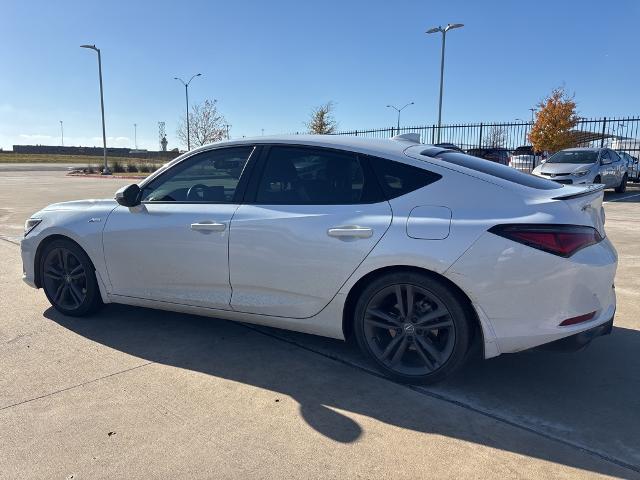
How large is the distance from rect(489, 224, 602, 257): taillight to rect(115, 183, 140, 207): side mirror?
2711 mm

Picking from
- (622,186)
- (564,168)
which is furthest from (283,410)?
(622,186)

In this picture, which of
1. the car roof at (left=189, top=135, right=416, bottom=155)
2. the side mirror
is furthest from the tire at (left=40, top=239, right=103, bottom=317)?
the car roof at (left=189, top=135, right=416, bottom=155)

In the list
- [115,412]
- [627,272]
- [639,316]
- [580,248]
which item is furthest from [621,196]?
[115,412]

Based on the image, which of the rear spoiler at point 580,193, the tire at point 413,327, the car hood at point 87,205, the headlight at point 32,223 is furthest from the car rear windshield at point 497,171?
the headlight at point 32,223

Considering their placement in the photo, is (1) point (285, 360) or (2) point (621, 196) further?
(2) point (621, 196)

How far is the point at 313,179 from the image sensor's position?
11.8 feet

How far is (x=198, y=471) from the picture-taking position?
8.10 ft

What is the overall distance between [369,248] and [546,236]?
39.6 inches

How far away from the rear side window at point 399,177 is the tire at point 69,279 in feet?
8.51

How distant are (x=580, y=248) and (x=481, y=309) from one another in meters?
0.65

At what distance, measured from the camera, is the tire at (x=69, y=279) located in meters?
4.40

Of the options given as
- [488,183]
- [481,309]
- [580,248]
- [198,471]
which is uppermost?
[488,183]

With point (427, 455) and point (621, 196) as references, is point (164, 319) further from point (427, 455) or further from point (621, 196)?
→ point (621, 196)

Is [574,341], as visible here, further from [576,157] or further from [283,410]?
[576,157]
